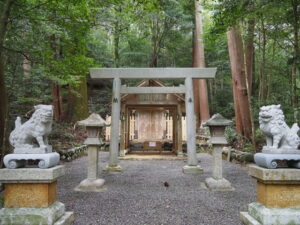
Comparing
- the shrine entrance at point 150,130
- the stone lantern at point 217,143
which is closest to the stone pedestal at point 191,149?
the stone lantern at point 217,143

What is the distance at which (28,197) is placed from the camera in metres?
3.00

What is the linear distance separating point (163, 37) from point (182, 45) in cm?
216

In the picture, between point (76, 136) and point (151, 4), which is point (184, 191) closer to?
point (151, 4)

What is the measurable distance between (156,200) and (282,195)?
2.47 meters

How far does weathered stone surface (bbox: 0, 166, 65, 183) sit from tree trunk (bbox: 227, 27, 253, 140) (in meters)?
8.58

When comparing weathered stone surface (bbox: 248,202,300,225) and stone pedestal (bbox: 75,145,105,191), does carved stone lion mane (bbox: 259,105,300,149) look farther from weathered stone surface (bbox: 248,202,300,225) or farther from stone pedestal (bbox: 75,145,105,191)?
stone pedestal (bbox: 75,145,105,191)

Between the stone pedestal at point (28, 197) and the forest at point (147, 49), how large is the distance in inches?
106

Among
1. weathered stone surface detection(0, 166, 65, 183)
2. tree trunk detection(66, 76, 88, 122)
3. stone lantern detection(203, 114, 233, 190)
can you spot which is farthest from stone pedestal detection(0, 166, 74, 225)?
tree trunk detection(66, 76, 88, 122)

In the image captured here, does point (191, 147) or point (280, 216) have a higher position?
point (191, 147)

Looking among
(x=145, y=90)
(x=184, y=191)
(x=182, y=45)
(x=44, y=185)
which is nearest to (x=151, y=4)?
(x=145, y=90)

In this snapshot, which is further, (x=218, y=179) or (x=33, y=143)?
(x=218, y=179)

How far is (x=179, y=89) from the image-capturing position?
8195mm

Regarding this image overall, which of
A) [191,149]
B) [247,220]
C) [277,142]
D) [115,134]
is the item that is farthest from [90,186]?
[277,142]

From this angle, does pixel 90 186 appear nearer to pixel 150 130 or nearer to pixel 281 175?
pixel 281 175
